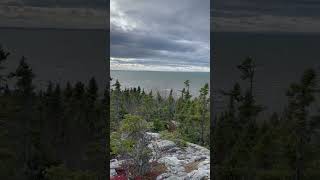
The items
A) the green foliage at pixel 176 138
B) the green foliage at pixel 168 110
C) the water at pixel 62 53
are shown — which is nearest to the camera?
the water at pixel 62 53

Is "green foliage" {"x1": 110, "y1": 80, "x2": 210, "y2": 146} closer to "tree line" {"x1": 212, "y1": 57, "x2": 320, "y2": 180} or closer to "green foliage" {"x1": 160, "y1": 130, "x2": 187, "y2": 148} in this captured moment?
"green foliage" {"x1": 160, "y1": 130, "x2": 187, "y2": 148}

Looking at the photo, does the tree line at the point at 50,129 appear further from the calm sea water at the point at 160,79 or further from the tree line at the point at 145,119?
the tree line at the point at 145,119

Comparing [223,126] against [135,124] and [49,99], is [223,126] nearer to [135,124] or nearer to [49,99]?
[49,99]

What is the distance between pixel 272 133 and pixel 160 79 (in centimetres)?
280

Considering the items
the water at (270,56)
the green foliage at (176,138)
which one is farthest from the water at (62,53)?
the green foliage at (176,138)

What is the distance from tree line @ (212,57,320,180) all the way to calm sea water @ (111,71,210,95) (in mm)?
2318

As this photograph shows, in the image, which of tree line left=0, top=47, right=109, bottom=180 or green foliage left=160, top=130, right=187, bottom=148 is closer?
tree line left=0, top=47, right=109, bottom=180

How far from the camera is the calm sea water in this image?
6.23 m

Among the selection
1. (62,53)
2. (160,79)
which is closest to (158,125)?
(160,79)

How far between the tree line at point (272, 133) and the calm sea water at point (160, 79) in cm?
232

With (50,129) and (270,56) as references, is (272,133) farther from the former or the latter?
(50,129)

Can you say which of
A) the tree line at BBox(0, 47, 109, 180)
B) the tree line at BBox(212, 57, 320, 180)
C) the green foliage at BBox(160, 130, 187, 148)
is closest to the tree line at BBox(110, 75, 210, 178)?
the green foliage at BBox(160, 130, 187, 148)

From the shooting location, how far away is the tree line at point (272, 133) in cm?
383

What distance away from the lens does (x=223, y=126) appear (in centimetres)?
393
